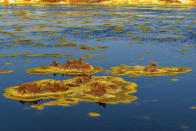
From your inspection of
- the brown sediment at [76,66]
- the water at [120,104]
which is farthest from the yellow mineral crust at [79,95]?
the brown sediment at [76,66]

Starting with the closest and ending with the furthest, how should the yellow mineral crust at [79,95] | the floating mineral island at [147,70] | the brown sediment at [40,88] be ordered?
the yellow mineral crust at [79,95], the brown sediment at [40,88], the floating mineral island at [147,70]

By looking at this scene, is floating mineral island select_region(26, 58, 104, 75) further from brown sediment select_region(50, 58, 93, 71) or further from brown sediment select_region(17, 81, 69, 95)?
brown sediment select_region(17, 81, 69, 95)

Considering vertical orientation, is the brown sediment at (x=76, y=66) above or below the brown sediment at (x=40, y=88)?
below

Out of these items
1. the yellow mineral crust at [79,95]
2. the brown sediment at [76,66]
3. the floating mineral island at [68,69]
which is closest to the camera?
the yellow mineral crust at [79,95]

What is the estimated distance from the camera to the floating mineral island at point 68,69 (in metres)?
24.1

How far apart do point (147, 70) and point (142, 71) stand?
37 cm

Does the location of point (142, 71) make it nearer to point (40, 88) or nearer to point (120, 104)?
point (120, 104)

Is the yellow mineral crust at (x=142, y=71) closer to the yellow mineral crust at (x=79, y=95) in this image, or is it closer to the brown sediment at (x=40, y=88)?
the yellow mineral crust at (x=79, y=95)

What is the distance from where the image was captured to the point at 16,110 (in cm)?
1639

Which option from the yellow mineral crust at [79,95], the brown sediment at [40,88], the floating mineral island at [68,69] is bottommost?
the floating mineral island at [68,69]

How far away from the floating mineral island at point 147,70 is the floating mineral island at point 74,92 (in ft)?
9.39

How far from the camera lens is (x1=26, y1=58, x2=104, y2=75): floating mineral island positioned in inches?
950

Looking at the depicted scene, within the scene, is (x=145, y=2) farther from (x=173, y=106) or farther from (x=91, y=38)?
(x=173, y=106)

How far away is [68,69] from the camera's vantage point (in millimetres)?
24812
